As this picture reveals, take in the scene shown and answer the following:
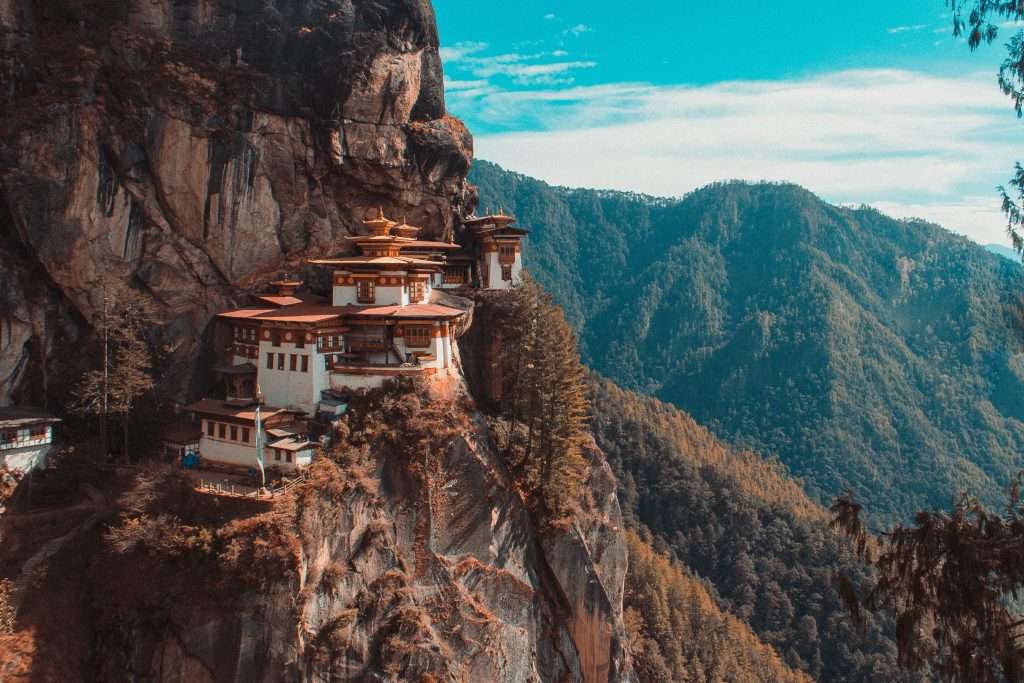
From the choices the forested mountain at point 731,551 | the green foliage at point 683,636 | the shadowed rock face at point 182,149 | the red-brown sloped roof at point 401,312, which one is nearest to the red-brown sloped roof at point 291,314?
the red-brown sloped roof at point 401,312

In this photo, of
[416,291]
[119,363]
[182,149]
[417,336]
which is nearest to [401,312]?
[417,336]

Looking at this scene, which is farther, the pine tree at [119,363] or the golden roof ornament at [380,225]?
the golden roof ornament at [380,225]

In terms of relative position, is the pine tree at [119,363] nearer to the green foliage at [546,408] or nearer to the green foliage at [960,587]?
the green foliage at [546,408]

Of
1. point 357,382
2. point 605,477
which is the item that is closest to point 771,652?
point 605,477

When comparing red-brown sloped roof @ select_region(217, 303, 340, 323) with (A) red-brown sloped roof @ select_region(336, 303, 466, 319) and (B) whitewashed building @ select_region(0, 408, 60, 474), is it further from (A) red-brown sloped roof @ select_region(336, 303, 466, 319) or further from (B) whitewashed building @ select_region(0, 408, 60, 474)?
(B) whitewashed building @ select_region(0, 408, 60, 474)

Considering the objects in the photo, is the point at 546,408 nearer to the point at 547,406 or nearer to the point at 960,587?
the point at 547,406
